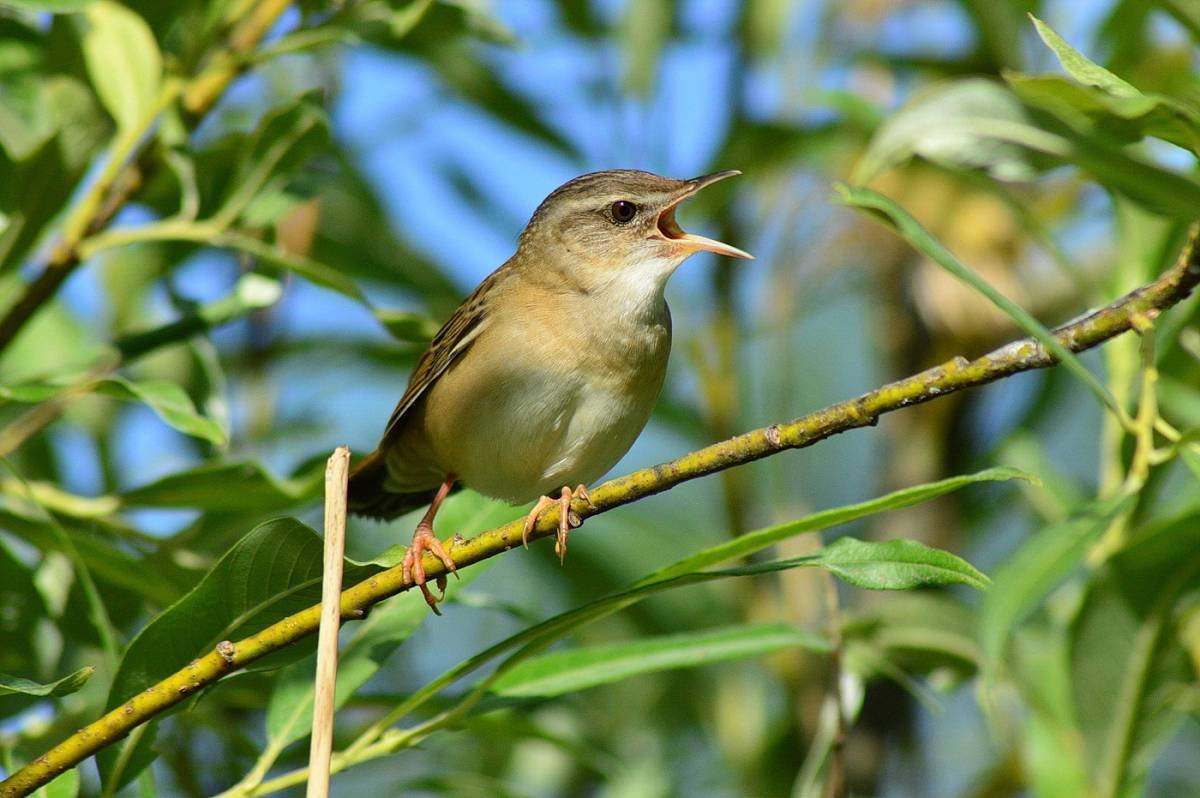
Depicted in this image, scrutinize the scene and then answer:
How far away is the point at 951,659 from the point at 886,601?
29 centimetres

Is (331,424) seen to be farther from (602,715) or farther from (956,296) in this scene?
(956,296)

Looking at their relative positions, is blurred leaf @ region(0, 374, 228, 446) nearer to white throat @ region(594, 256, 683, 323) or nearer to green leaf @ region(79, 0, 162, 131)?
green leaf @ region(79, 0, 162, 131)

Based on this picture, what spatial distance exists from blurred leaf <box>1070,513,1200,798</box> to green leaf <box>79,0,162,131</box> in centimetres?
216

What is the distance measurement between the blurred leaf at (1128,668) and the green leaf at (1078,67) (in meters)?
1.14

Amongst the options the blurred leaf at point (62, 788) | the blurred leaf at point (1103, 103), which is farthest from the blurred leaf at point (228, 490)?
the blurred leaf at point (1103, 103)

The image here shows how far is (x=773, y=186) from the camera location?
Answer: 4250 mm

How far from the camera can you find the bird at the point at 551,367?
355 cm

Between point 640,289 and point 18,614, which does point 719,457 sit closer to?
point 18,614

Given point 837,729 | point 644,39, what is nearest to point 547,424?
point 644,39

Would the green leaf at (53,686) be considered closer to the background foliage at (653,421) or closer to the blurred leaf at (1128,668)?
the background foliage at (653,421)

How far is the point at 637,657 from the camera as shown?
2518mm

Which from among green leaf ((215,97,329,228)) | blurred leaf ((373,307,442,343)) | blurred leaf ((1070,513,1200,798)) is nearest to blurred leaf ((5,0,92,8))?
green leaf ((215,97,329,228))

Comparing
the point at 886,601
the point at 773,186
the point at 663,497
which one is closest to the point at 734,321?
the point at 773,186

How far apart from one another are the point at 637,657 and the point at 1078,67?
50.5 inches
